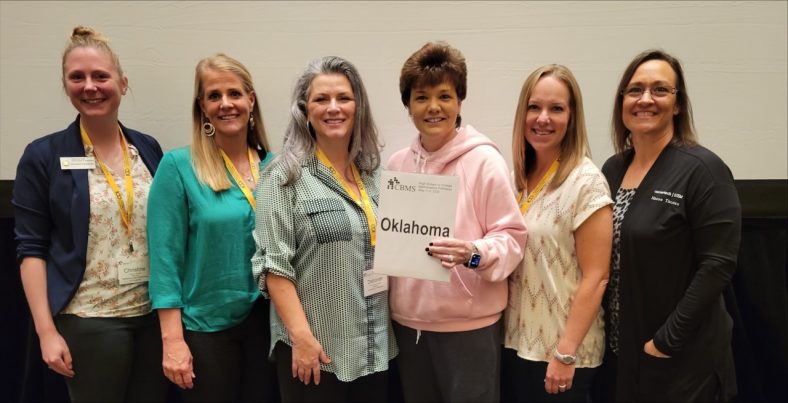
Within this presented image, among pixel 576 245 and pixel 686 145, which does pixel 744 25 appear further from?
pixel 576 245

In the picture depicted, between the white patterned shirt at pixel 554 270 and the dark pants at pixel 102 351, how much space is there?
1.38m

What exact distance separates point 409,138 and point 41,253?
1.53 m

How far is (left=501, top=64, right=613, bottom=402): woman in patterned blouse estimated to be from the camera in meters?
1.73

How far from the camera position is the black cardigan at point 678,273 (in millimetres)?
1676

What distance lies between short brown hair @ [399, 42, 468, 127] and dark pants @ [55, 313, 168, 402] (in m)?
1.31

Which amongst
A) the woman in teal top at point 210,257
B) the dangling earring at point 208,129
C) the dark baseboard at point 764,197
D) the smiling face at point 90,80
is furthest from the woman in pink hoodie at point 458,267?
the dark baseboard at point 764,197

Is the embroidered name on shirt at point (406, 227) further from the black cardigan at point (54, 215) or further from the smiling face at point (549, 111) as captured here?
the black cardigan at point (54, 215)

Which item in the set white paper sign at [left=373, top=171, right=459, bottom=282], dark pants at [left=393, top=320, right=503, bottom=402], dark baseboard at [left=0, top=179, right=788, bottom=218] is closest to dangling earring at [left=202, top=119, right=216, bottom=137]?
white paper sign at [left=373, top=171, right=459, bottom=282]

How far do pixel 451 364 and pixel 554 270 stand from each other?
0.46 metres

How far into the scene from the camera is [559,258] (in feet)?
5.78

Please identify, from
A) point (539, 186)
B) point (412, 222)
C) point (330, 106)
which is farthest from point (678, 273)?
point (330, 106)

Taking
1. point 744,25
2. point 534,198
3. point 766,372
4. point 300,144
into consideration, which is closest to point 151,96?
point 300,144

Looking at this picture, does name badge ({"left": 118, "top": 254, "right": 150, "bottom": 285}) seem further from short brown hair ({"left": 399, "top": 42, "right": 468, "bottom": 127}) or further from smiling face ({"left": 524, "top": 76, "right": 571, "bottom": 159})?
smiling face ({"left": 524, "top": 76, "right": 571, "bottom": 159})

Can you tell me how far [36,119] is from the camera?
2389 mm
